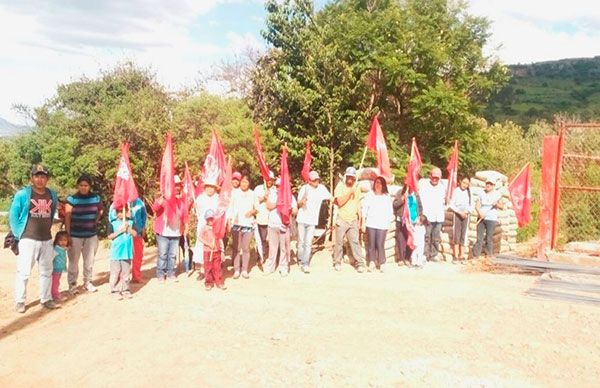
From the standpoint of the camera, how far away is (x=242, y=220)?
8.71m

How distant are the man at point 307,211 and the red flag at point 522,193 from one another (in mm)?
3921

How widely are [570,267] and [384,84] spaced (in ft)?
46.3

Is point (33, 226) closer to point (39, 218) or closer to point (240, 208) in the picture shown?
point (39, 218)

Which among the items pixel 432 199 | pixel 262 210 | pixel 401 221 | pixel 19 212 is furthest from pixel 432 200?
pixel 19 212

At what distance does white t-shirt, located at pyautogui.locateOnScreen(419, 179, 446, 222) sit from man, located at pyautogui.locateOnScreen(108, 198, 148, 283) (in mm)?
4911

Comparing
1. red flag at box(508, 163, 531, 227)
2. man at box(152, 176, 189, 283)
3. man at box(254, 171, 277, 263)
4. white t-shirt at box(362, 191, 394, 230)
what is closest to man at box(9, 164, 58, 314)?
man at box(152, 176, 189, 283)

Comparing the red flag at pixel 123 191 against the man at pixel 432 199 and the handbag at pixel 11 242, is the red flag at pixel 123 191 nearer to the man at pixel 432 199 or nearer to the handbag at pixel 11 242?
the handbag at pixel 11 242

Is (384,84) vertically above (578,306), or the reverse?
(384,84)

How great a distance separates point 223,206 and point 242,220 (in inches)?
22.4

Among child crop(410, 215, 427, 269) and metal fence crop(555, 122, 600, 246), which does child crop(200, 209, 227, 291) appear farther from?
metal fence crop(555, 122, 600, 246)

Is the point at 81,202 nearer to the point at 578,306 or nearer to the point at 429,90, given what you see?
the point at 578,306

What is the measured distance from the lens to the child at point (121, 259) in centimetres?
761

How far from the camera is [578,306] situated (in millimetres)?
6848

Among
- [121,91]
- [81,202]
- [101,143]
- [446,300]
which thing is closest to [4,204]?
[121,91]
